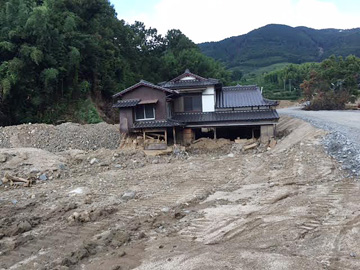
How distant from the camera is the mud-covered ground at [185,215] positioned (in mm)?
5223

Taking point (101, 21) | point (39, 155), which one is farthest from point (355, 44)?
point (39, 155)

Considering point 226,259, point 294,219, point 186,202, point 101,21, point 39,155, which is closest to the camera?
point 226,259

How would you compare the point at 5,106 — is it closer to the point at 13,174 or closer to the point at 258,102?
the point at 13,174

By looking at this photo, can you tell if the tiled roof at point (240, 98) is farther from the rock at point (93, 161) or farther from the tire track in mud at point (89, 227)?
the tire track in mud at point (89, 227)

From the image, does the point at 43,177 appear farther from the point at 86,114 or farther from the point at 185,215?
the point at 86,114

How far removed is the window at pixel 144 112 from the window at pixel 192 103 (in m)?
2.84

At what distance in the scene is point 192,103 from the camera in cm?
2053

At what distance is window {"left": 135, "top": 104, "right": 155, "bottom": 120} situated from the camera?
18.7 meters

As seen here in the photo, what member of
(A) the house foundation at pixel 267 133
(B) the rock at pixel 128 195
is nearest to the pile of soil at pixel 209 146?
(A) the house foundation at pixel 267 133

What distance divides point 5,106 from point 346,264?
24.4 m

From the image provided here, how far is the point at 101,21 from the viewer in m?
33.5

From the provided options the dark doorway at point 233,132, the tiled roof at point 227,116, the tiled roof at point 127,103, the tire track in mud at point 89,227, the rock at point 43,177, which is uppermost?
the tiled roof at point 127,103

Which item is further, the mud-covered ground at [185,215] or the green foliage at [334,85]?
the green foliage at [334,85]

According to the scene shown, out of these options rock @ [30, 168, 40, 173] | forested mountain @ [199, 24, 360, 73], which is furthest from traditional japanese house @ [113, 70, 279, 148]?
forested mountain @ [199, 24, 360, 73]
